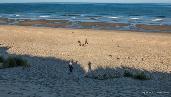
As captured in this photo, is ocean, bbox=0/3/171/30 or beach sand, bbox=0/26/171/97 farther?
ocean, bbox=0/3/171/30

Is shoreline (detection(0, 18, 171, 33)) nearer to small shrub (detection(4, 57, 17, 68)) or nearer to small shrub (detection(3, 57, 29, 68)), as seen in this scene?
small shrub (detection(3, 57, 29, 68))

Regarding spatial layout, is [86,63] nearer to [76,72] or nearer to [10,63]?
[76,72]

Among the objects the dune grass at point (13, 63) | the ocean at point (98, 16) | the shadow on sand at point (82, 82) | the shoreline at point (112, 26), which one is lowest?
the shadow on sand at point (82, 82)

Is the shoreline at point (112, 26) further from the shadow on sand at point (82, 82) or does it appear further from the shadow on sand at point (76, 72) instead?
the shadow on sand at point (82, 82)

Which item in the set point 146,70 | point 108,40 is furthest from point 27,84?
point 108,40

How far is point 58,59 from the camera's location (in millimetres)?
20703

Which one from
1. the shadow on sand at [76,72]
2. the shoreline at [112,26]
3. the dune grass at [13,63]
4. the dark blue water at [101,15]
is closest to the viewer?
the shadow on sand at [76,72]

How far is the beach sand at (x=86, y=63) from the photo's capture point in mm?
11383

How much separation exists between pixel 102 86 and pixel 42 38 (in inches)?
799

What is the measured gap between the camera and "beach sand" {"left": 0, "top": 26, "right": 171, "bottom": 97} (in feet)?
37.3

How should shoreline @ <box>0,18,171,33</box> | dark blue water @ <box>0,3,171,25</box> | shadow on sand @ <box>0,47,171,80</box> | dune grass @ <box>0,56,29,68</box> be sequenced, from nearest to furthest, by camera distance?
shadow on sand @ <box>0,47,171,80</box> < dune grass @ <box>0,56,29,68</box> < shoreline @ <box>0,18,171,33</box> < dark blue water @ <box>0,3,171,25</box>

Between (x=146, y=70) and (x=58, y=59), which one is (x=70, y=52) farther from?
(x=146, y=70)

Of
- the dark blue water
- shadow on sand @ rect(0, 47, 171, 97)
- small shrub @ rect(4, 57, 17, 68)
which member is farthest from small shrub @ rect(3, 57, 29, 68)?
the dark blue water

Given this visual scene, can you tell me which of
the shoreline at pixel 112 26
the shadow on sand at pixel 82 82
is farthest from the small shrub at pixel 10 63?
the shoreline at pixel 112 26
